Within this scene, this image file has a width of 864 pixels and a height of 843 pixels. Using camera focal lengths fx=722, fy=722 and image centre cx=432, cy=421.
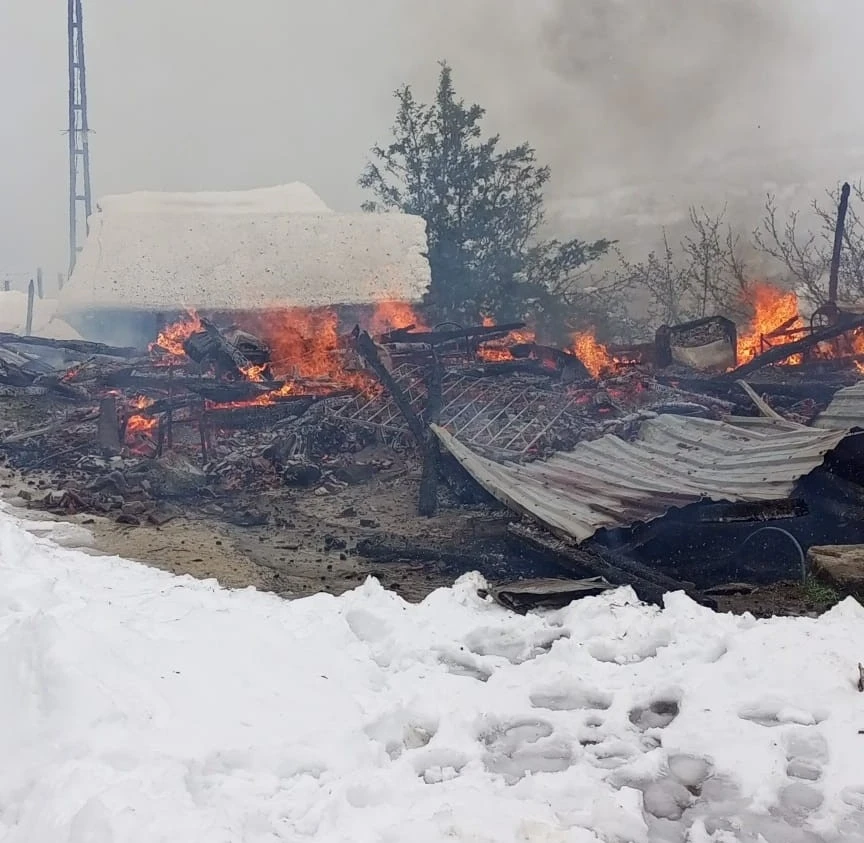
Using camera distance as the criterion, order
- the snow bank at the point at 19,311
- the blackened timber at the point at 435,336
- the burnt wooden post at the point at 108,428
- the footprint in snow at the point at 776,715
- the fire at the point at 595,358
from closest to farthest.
→ the footprint in snow at the point at 776,715 < the burnt wooden post at the point at 108,428 < the fire at the point at 595,358 < the blackened timber at the point at 435,336 < the snow bank at the point at 19,311

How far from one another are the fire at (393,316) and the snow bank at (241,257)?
0.27m

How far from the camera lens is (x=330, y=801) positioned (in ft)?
9.32

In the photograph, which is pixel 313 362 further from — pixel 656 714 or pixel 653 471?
pixel 656 714

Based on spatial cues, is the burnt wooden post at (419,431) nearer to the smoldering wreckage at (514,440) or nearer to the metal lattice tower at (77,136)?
the smoldering wreckage at (514,440)

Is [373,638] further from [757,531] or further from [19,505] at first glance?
[19,505]

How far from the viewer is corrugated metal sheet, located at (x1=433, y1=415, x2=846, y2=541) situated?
19.2ft

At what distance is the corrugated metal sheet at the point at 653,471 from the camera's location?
19.2ft

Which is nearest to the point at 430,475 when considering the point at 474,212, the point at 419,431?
the point at 419,431

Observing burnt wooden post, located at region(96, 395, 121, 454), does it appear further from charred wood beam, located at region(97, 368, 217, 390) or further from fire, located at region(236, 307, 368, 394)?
fire, located at region(236, 307, 368, 394)

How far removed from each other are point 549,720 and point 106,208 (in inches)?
833

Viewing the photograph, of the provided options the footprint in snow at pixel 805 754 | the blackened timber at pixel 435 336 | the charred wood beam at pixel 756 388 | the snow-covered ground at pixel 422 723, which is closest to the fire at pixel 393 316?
the blackened timber at pixel 435 336

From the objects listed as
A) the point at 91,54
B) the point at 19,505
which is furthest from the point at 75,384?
the point at 91,54

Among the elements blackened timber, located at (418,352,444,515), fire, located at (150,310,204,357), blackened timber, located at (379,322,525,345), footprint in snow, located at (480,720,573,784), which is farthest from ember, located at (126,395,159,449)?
footprint in snow, located at (480,720,573,784)

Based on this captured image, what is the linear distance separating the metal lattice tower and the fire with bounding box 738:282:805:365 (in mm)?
18900
